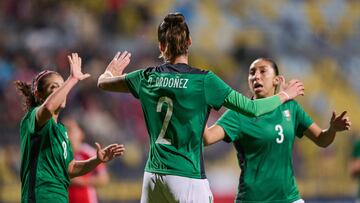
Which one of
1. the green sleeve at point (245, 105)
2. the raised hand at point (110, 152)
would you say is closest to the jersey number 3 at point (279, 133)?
the green sleeve at point (245, 105)

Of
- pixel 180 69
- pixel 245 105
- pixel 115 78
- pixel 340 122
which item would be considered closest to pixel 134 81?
pixel 115 78

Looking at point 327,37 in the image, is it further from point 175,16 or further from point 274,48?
point 175,16

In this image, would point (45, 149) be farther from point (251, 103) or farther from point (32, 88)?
point (251, 103)

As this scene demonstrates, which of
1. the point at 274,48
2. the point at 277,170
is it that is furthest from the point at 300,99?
the point at 277,170

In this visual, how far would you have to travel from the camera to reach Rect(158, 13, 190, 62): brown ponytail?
4.79 meters

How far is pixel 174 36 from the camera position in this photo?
15.7 feet

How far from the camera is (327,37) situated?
13.2 metres

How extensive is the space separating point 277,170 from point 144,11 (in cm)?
746

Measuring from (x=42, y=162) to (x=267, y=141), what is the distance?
1728mm

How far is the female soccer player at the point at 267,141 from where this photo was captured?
5.91 metres

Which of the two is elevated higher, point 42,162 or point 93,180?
point 93,180

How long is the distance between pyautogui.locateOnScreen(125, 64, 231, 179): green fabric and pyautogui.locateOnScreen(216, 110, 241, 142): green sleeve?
3.91 ft

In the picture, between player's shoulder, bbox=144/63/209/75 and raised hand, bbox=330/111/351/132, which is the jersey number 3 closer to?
raised hand, bbox=330/111/351/132

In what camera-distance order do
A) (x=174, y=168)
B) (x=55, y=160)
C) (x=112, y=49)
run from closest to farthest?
(x=174, y=168) → (x=55, y=160) → (x=112, y=49)
